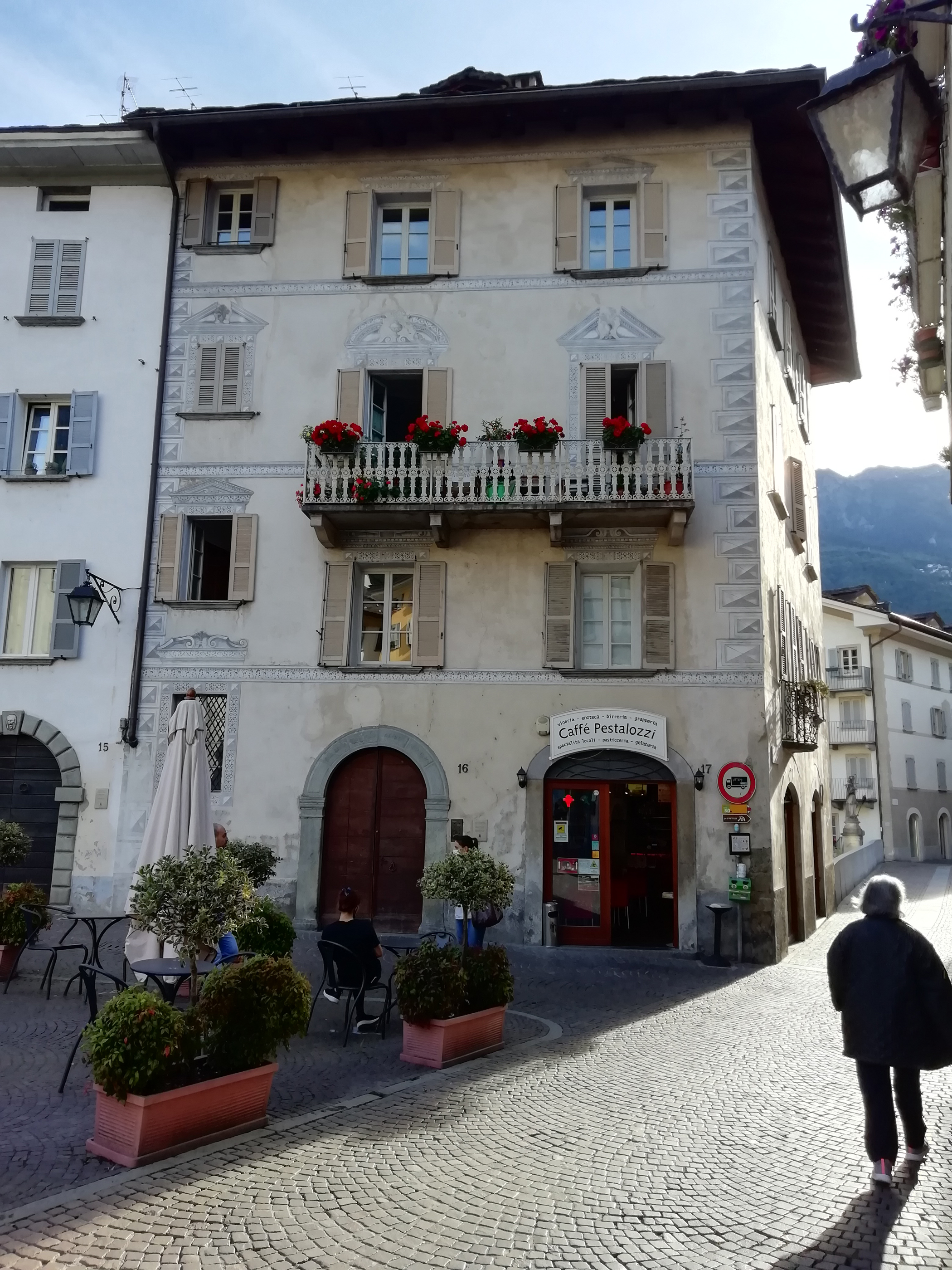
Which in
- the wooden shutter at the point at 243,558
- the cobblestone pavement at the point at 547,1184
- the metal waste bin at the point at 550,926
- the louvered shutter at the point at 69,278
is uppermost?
the louvered shutter at the point at 69,278

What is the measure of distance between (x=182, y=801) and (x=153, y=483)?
8070mm

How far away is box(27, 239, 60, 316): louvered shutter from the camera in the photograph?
59.5ft

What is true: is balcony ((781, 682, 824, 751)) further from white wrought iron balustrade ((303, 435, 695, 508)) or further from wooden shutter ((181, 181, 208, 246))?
wooden shutter ((181, 181, 208, 246))

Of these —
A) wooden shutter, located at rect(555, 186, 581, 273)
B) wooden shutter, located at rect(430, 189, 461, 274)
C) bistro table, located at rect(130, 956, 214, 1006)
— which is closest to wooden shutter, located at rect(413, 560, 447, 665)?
wooden shutter, located at rect(430, 189, 461, 274)

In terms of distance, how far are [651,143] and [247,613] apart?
10.2 meters

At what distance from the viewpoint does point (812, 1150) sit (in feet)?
21.2

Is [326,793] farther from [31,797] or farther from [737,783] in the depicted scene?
[737,783]

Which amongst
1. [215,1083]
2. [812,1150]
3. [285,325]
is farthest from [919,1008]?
[285,325]

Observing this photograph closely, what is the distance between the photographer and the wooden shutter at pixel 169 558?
16781mm

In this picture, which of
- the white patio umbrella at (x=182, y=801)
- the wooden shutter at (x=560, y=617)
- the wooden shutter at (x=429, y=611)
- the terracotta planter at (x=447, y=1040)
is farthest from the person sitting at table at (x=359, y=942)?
the wooden shutter at (x=560, y=617)

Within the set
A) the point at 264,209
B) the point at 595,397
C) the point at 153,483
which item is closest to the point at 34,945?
the point at 153,483

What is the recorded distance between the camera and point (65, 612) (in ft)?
55.5

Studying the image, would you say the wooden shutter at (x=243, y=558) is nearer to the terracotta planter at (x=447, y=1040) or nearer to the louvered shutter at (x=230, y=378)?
the louvered shutter at (x=230, y=378)

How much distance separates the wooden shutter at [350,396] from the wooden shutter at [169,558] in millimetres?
3171
